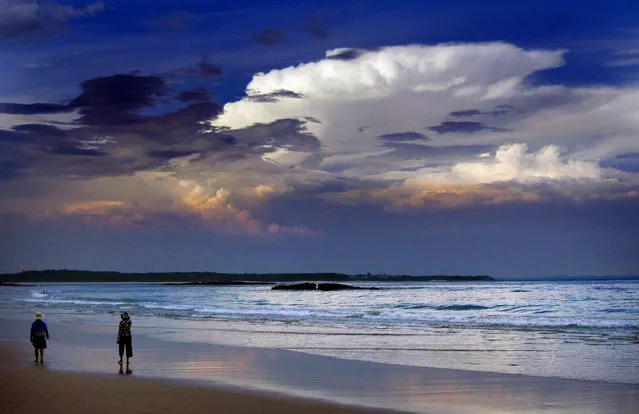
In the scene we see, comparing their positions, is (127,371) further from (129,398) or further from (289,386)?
(289,386)

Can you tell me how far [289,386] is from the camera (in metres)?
16.0

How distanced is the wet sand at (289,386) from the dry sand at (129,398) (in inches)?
0.8

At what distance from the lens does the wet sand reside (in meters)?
13.4

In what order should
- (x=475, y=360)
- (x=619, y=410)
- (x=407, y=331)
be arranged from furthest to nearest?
(x=407, y=331)
(x=475, y=360)
(x=619, y=410)

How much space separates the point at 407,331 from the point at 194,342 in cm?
1031

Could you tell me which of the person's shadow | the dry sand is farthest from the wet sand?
the person's shadow

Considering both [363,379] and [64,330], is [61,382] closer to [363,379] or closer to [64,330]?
[363,379]

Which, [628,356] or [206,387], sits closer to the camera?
[206,387]

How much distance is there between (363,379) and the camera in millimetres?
17078

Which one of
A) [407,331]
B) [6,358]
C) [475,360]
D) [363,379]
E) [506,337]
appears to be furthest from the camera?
[407,331]

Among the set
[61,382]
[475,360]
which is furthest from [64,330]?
[475,360]

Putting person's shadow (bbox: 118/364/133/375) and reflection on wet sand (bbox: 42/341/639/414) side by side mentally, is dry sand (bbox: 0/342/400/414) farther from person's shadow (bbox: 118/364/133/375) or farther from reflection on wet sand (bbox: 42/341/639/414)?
reflection on wet sand (bbox: 42/341/639/414)

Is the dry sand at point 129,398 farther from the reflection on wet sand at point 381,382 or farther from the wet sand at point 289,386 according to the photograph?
the reflection on wet sand at point 381,382

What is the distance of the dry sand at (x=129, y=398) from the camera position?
12.9 m
